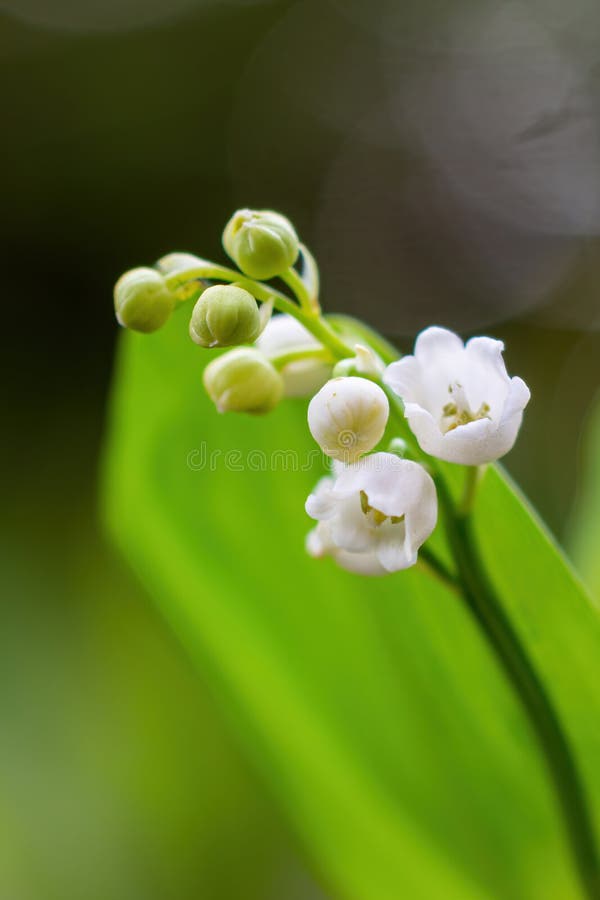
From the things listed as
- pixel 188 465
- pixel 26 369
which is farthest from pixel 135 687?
pixel 26 369

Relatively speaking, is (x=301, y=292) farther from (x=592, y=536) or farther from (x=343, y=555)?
(x=592, y=536)

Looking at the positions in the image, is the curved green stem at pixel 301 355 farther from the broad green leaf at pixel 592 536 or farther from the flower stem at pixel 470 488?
the broad green leaf at pixel 592 536

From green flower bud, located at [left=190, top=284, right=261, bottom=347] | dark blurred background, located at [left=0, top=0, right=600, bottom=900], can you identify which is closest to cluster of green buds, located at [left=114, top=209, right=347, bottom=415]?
green flower bud, located at [left=190, top=284, right=261, bottom=347]

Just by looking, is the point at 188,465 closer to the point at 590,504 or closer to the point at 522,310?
the point at 590,504

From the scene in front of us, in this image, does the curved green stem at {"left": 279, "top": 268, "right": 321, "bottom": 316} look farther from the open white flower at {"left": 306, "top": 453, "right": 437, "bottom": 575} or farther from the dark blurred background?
the dark blurred background

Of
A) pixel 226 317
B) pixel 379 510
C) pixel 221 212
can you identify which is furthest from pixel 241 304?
pixel 221 212

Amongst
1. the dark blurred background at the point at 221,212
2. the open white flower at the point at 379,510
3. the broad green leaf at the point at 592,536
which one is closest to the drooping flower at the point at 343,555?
the open white flower at the point at 379,510
